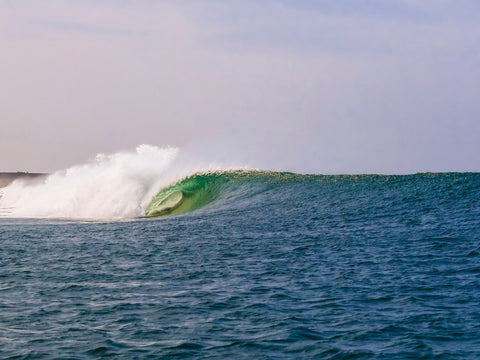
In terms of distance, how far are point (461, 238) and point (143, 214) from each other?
23.1m

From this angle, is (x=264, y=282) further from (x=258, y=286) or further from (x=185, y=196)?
(x=185, y=196)

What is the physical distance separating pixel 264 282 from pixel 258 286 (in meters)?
0.45

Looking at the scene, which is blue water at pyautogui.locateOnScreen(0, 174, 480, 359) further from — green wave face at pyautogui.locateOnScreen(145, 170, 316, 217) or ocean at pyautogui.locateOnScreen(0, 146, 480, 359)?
green wave face at pyautogui.locateOnScreen(145, 170, 316, 217)

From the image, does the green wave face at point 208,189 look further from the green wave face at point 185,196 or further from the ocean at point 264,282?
the ocean at point 264,282

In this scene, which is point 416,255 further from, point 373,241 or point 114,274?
point 114,274

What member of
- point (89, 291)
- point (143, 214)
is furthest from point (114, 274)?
point (143, 214)

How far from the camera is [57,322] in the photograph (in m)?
9.89

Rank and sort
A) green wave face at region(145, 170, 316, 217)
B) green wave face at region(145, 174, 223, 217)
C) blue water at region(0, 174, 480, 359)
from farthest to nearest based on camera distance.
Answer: green wave face at region(145, 174, 223, 217) < green wave face at region(145, 170, 316, 217) < blue water at region(0, 174, 480, 359)

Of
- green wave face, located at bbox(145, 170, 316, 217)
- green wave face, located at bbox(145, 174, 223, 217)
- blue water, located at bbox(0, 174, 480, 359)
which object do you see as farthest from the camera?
green wave face, located at bbox(145, 174, 223, 217)

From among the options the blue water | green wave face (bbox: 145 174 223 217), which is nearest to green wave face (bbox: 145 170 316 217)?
green wave face (bbox: 145 174 223 217)

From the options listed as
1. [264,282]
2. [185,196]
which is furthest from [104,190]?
[264,282]

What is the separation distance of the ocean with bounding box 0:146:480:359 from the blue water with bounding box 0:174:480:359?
39mm

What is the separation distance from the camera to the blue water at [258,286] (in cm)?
860

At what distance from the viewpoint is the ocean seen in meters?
8.64
